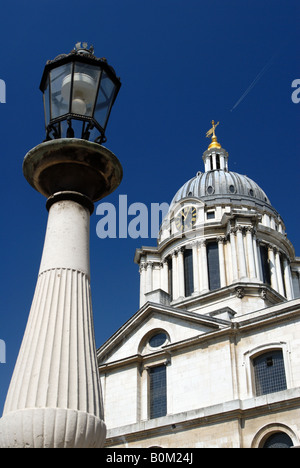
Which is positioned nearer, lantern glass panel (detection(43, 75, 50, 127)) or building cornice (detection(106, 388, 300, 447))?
lantern glass panel (detection(43, 75, 50, 127))

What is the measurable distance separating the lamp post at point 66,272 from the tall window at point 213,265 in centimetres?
3397

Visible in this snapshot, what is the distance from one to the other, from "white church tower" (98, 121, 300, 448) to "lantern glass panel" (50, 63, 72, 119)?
1855 centimetres

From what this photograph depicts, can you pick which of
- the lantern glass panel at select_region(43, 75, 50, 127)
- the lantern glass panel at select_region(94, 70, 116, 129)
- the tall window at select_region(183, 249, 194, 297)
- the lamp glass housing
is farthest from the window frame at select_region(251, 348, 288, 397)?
the lantern glass panel at select_region(43, 75, 50, 127)

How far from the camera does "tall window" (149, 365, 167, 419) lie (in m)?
26.8

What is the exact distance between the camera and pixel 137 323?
30.2 metres

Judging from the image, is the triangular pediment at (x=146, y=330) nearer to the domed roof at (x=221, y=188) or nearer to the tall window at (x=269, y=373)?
the tall window at (x=269, y=373)

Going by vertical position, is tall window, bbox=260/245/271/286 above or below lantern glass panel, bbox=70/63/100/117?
above

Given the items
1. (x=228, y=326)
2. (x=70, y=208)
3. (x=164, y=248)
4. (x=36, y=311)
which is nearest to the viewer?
(x=36, y=311)

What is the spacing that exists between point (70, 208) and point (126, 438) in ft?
70.8

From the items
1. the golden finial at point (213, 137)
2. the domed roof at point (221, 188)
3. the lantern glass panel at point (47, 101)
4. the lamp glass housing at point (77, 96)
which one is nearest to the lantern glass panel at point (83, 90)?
the lamp glass housing at point (77, 96)

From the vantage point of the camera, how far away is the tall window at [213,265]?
40.7m

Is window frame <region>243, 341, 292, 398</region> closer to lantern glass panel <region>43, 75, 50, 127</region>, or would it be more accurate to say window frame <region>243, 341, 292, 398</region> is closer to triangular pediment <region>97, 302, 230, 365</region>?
triangular pediment <region>97, 302, 230, 365</region>
